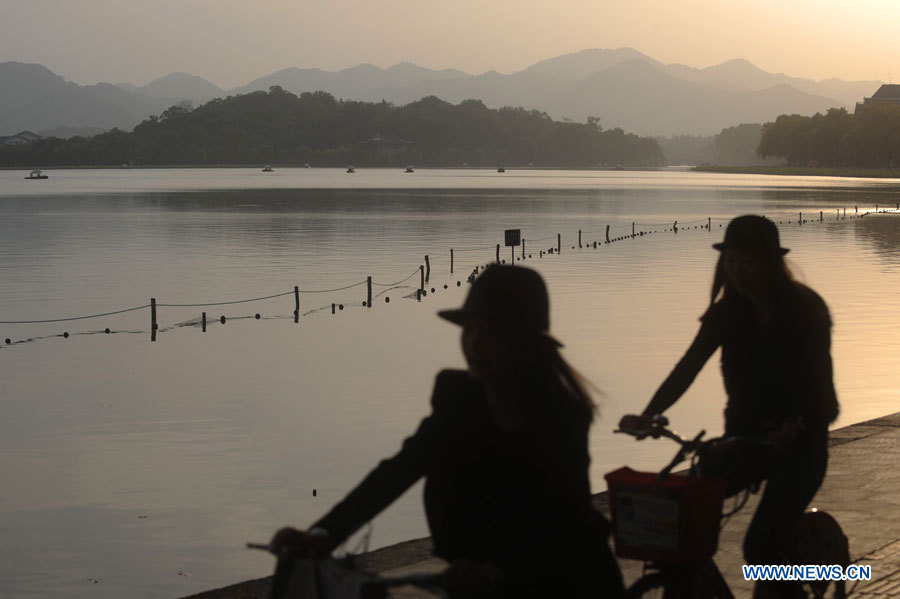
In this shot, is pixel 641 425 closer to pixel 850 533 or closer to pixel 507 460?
pixel 507 460

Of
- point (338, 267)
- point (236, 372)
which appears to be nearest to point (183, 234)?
point (338, 267)

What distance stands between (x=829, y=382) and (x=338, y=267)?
105ft

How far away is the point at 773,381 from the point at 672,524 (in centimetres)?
81

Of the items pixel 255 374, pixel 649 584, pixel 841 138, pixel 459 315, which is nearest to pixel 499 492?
pixel 459 315

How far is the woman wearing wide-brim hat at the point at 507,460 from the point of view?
2990 mm

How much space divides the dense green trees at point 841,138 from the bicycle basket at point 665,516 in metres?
170

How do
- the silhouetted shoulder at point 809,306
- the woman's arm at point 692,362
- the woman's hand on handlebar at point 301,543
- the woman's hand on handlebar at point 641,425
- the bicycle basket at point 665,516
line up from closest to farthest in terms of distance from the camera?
the woman's hand on handlebar at point 301,543 → the bicycle basket at point 665,516 → the woman's hand on handlebar at point 641,425 → the silhouetted shoulder at point 809,306 → the woman's arm at point 692,362

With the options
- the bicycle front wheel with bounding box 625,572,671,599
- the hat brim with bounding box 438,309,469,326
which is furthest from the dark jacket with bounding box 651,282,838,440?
the hat brim with bounding box 438,309,469,326

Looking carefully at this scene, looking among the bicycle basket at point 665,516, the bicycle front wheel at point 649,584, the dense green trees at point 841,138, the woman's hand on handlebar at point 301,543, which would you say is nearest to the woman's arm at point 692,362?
the bicycle basket at point 665,516

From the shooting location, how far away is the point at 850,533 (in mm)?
6504

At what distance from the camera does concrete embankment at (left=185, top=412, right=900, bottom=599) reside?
19.1 ft

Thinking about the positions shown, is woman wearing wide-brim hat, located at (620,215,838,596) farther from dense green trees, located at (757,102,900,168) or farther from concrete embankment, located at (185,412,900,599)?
dense green trees, located at (757,102,900,168)

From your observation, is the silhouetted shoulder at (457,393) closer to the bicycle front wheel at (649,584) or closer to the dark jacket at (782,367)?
the bicycle front wheel at (649,584)

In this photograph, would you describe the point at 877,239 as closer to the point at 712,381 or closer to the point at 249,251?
the point at 249,251
